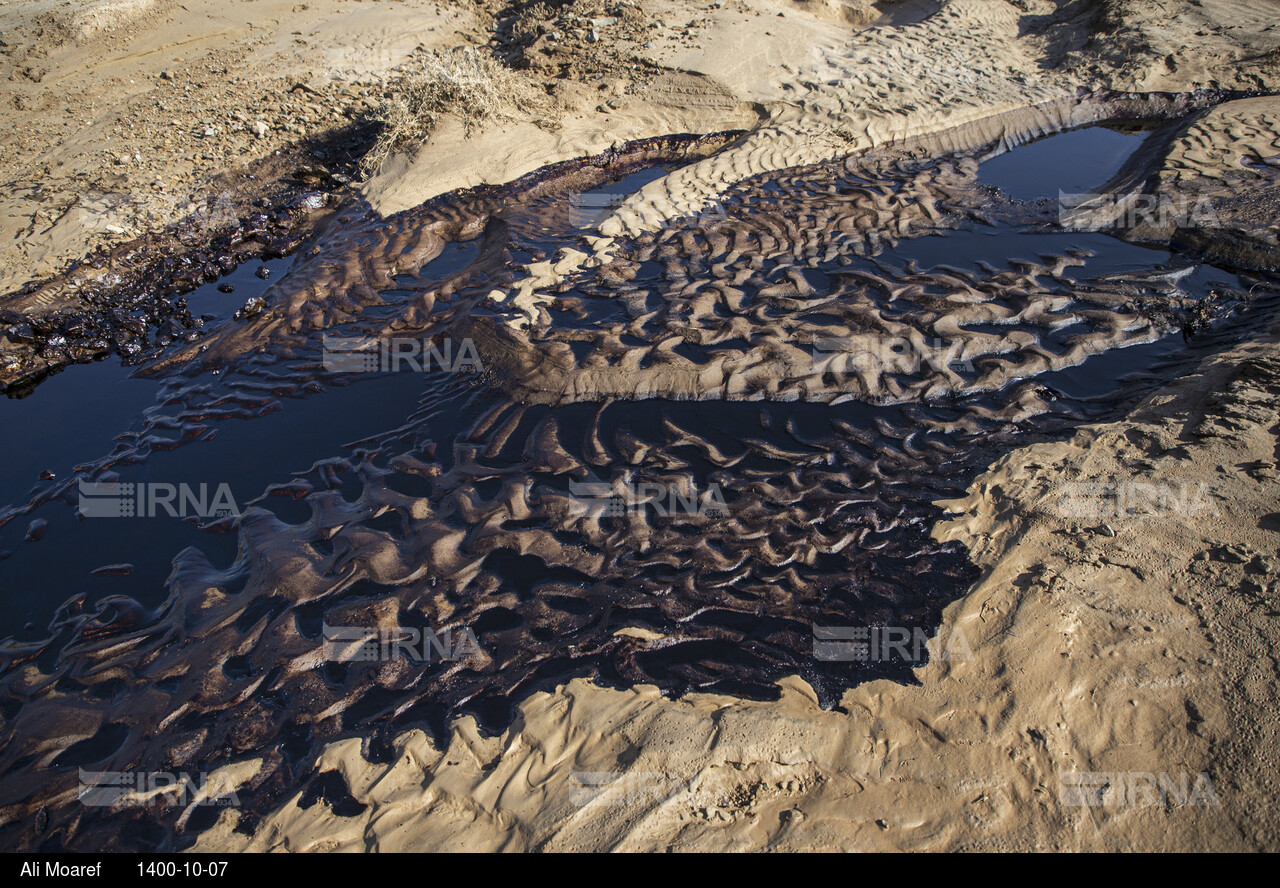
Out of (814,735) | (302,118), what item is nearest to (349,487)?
(814,735)

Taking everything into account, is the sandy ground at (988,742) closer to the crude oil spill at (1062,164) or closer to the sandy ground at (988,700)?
the sandy ground at (988,700)

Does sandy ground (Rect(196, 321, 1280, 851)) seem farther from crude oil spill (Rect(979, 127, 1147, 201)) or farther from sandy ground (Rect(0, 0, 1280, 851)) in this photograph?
crude oil spill (Rect(979, 127, 1147, 201))

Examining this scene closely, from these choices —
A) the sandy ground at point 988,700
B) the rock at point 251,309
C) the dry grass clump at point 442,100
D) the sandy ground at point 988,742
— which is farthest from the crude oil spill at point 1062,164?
the rock at point 251,309

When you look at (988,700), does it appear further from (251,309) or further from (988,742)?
(251,309)

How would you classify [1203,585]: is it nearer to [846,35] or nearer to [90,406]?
[90,406]

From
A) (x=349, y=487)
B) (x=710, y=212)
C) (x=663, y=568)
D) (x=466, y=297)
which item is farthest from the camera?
(x=710, y=212)

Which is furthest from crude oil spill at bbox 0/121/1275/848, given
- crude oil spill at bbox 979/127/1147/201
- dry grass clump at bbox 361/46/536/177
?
dry grass clump at bbox 361/46/536/177
